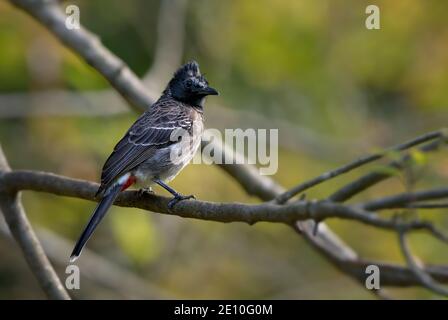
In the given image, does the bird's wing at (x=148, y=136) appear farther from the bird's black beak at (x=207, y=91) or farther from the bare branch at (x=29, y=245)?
the bare branch at (x=29, y=245)

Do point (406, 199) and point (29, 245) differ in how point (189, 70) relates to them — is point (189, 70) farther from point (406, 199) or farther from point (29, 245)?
point (406, 199)

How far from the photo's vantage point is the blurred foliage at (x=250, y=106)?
8656 millimetres

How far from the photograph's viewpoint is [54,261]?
27.2 feet

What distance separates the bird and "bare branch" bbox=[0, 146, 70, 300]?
0.49 meters

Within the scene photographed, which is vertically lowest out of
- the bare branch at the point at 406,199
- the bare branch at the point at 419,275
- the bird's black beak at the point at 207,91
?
the bare branch at the point at 419,275

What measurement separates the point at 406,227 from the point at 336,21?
6127mm

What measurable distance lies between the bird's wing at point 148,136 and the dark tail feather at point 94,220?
0.22 metres

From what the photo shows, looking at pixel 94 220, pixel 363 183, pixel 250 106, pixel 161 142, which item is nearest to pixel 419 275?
pixel 363 183

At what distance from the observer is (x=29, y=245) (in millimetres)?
5387

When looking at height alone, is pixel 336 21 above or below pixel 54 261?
above

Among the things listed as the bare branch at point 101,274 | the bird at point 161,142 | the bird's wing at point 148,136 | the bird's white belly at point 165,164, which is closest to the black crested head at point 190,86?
the bird at point 161,142

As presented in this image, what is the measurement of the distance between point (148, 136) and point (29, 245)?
112 cm
